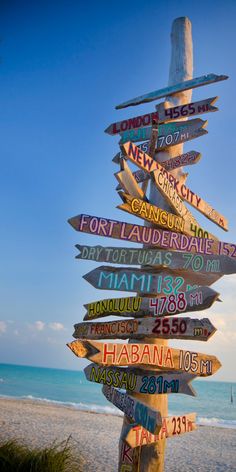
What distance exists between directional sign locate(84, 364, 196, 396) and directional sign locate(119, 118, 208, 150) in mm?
2887

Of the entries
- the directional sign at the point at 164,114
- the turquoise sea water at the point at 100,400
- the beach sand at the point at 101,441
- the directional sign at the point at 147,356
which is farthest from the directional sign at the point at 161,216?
the turquoise sea water at the point at 100,400

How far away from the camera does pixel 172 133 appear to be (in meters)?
5.14

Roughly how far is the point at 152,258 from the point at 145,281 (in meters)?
0.27

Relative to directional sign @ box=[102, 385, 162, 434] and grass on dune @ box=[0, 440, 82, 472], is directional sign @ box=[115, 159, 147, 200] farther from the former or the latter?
grass on dune @ box=[0, 440, 82, 472]

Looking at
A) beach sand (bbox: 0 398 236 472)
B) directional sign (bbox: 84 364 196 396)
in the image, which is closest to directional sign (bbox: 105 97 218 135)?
directional sign (bbox: 84 364 196 396)

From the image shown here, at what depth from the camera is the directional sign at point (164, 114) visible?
4.97 m

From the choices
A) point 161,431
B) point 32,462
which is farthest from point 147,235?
point 32,462

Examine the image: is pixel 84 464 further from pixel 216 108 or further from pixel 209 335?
pixel 216 108

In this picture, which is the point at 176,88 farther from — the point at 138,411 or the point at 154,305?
the point at 138,411

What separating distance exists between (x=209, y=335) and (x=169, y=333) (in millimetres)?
430

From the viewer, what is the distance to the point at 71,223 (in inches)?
166

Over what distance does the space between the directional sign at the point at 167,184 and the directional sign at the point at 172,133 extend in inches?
24.6

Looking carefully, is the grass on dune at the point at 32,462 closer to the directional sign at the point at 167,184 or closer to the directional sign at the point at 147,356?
the directional sign at the point at 147,356

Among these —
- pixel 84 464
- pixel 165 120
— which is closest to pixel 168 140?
pixel 165 120
